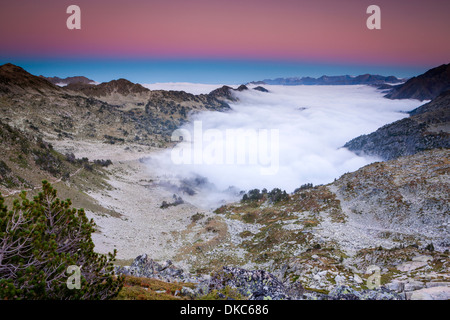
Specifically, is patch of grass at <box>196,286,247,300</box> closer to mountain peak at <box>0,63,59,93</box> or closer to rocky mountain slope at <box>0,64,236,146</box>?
rocky mountain slope at <box>0,64,236,146</box>

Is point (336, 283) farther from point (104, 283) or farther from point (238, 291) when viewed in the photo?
point (104, 283)

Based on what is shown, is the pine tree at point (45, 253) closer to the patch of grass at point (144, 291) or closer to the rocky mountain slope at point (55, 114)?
the patch of grass at point (144, 291)

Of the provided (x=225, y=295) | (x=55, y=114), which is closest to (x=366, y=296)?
(x=225, y=295)

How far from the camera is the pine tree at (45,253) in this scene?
8.38 metres

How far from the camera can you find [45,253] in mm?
8969

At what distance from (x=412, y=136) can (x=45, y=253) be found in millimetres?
158745

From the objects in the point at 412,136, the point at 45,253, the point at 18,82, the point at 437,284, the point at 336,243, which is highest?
the point at 18,82

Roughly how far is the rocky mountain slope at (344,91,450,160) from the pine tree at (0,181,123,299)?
12834 cm

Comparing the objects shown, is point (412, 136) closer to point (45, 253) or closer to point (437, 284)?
point (437, 284)

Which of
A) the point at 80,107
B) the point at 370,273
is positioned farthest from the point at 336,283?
the point at 80,107

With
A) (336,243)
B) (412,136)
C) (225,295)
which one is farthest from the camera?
(412,136)

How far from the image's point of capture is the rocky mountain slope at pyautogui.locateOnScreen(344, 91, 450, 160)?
112m

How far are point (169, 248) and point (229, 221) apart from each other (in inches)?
613

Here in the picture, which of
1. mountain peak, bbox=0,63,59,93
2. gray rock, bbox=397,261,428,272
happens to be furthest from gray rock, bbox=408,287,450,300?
mountain peak, bbox=0,63,59,93
